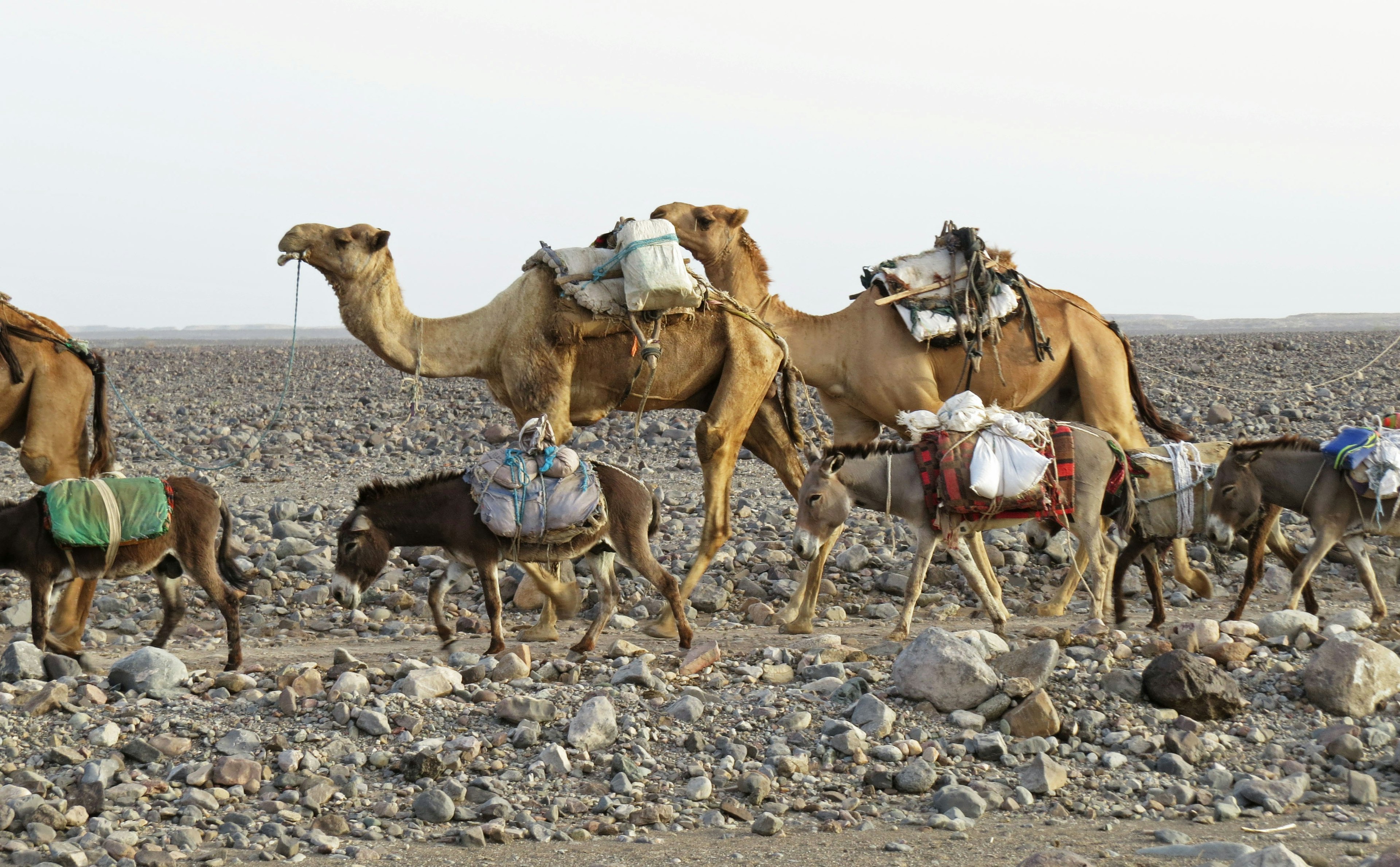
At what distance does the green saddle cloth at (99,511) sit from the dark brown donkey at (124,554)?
0.09m

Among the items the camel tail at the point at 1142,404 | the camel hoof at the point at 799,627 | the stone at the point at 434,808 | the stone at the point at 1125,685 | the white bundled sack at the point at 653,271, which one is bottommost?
the stone at the point at 434,808

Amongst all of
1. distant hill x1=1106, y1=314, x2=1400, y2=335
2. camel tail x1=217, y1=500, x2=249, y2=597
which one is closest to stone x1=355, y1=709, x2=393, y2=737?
camel tail x1=217, y1=500, x2=249, y2=597

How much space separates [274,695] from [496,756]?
1.41 meters

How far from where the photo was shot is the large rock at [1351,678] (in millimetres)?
7582

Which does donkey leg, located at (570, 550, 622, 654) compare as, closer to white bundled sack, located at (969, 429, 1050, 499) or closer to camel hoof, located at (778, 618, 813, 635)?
camel hoof, located at (778, 618, 813, 635)

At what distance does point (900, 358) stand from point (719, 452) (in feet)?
5.45

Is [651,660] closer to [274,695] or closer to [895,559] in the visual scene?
[274,695]

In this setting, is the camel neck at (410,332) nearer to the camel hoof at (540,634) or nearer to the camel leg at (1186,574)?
the camel hoof at (540,634)

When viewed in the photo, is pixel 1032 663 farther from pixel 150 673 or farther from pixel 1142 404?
pixel 150 673

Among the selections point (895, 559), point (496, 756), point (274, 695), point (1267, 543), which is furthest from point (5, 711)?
point (1267, 543)

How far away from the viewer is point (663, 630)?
962 centimetres

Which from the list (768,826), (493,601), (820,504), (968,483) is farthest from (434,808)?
(968,483)

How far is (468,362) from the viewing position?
9.92 meters

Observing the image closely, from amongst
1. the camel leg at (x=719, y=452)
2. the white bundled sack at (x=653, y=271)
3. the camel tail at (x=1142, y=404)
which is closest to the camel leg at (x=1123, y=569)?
the camel tail at (x=1142, y=404)
